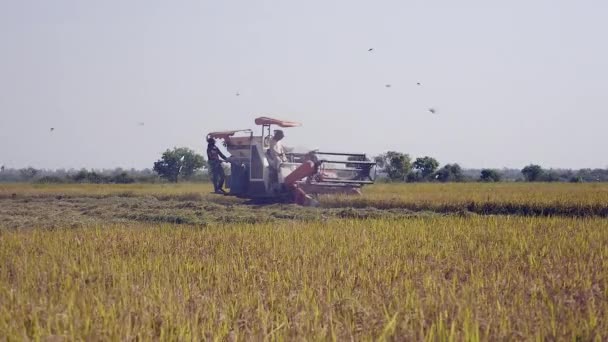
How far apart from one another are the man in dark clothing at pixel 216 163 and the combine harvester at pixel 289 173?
15.8 inches

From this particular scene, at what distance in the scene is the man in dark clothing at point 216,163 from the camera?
18.4 m

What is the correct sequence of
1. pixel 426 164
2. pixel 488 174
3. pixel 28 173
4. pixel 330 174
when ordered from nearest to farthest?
pixel 330 174 → pixel 488 174 → pixel 426 164 → pixel 28 173

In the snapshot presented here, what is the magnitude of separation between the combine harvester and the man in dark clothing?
1.32 feet

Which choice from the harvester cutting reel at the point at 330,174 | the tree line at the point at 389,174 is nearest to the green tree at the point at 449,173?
the tree line at the point at 389,174

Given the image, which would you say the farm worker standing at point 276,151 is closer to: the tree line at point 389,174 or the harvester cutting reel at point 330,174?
the harvester cutting reel at point 330,174

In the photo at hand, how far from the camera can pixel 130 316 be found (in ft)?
12.8

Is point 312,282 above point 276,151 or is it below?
below

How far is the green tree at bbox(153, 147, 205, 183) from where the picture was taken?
53406 mm

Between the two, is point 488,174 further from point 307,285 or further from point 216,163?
point 307,285

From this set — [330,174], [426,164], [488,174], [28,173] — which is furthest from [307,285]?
[28,173]

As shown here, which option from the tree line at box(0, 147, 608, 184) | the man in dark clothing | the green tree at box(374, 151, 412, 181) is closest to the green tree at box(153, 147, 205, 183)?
the tree line at box(0, 147, 608, 184)

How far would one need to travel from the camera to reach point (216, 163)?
18469 mm

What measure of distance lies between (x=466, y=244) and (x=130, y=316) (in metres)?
4.94

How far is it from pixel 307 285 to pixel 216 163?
13465mm
